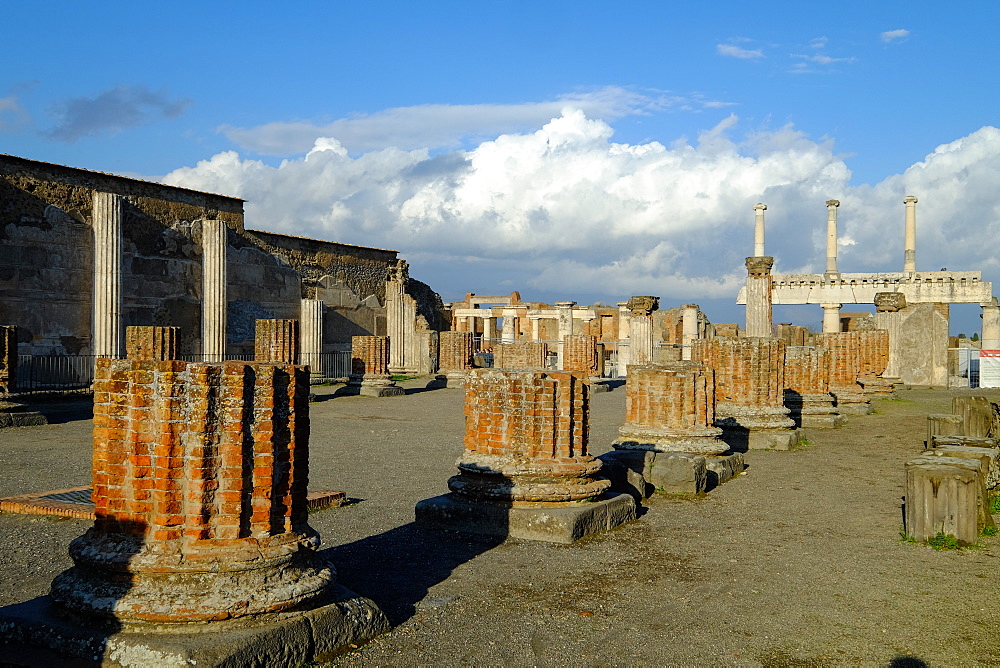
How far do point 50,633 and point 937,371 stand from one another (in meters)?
28.8

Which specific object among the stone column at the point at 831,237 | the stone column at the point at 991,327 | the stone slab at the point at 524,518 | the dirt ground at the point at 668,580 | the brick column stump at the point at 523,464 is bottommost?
the dirt ground at the point at 668,580

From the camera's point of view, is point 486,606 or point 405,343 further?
point 405,343

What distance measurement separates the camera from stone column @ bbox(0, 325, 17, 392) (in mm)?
12852

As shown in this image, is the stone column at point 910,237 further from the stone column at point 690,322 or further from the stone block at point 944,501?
the stone block at point 944,501

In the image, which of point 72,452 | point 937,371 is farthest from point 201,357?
point 937,371

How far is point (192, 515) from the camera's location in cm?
363

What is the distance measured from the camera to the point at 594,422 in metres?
15.0

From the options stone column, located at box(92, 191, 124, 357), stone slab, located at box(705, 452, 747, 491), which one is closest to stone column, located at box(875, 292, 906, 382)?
stone slab, located at box(705, 452, 747, 491)

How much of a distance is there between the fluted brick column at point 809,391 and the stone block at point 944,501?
793 centimetres

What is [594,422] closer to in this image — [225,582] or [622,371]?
[225,582]

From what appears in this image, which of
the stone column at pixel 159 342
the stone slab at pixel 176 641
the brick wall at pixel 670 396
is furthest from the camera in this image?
the stone column at pixel 159 342

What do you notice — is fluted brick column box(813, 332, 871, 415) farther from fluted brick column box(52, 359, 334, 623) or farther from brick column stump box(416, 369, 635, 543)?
fluted brick column box(52, 359, 334, 623)

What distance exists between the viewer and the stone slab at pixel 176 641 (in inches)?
127

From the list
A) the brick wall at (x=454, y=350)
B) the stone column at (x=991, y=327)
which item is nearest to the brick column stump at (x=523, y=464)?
the brick wall at (x=454, y=350)
